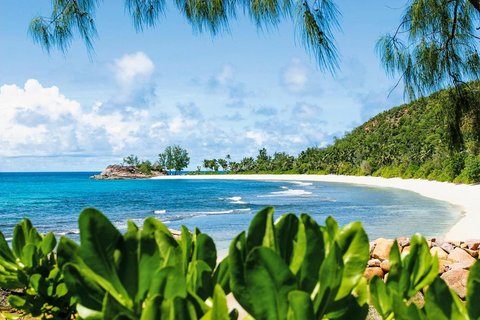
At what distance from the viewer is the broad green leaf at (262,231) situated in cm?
70

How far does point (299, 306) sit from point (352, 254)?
0.66ft

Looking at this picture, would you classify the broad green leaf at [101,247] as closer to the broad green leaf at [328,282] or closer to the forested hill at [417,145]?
the broad green leaf at [328,282]

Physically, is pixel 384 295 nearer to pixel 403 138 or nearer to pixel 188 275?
pixel 188 275

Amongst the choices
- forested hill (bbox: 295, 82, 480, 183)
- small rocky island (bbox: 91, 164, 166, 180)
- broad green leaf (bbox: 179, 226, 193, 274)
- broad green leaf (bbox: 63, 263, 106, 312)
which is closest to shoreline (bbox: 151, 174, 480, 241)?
forested hill (bbox: 295, 82, 480, 183)

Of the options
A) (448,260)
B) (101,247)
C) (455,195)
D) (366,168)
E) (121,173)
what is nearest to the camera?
(101,247)

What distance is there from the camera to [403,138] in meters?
66.6

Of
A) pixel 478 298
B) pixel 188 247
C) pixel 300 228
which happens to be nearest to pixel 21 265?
pixel 188 247

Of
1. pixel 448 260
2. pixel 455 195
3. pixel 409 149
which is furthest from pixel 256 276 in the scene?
pixel 409 149

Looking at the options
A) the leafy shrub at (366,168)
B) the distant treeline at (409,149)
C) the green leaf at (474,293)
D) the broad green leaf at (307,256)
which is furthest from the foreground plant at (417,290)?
the leafy shrub at (366,168)

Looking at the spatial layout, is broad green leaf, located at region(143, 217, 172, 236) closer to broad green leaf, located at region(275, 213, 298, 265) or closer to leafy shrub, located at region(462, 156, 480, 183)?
broad green leaf, located at region(275, 213, 298, 265)

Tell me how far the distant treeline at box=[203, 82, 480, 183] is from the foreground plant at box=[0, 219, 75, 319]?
4.84 m

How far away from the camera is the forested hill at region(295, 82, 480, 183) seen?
5375mm

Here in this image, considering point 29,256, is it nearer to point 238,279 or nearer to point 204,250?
point 204,250

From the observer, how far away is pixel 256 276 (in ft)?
1.96
